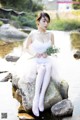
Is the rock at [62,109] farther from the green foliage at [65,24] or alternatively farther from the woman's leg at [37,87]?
the green foliage at [65,24]

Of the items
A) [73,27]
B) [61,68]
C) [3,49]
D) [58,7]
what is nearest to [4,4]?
[58,7]

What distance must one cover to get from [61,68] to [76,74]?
0.86 m

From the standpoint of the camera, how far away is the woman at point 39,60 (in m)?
5.93

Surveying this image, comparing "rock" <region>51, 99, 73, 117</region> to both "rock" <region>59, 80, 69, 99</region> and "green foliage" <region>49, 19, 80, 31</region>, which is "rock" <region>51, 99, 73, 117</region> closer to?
"rock" <region>59, 80, 69, 99</region>

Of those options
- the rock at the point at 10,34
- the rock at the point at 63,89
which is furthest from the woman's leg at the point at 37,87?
the rock at the point at 10,34

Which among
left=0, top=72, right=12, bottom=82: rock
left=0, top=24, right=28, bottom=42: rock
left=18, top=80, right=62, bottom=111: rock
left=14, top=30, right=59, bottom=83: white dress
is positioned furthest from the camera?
left=0, top=24, right=28, bottom=42: rock

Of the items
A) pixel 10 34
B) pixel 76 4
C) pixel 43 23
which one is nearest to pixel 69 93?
pixel 43 23

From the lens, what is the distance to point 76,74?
9.17m

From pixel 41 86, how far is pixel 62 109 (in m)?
0.44

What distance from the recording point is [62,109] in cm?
592

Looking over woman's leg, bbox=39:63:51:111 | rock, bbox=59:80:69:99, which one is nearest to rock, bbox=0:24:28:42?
rock, bbox=59:80:69:99

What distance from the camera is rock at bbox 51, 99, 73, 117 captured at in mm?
5910

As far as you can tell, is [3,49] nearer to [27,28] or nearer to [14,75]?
[14,75]

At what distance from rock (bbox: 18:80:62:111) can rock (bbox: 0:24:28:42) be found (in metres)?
12.5
